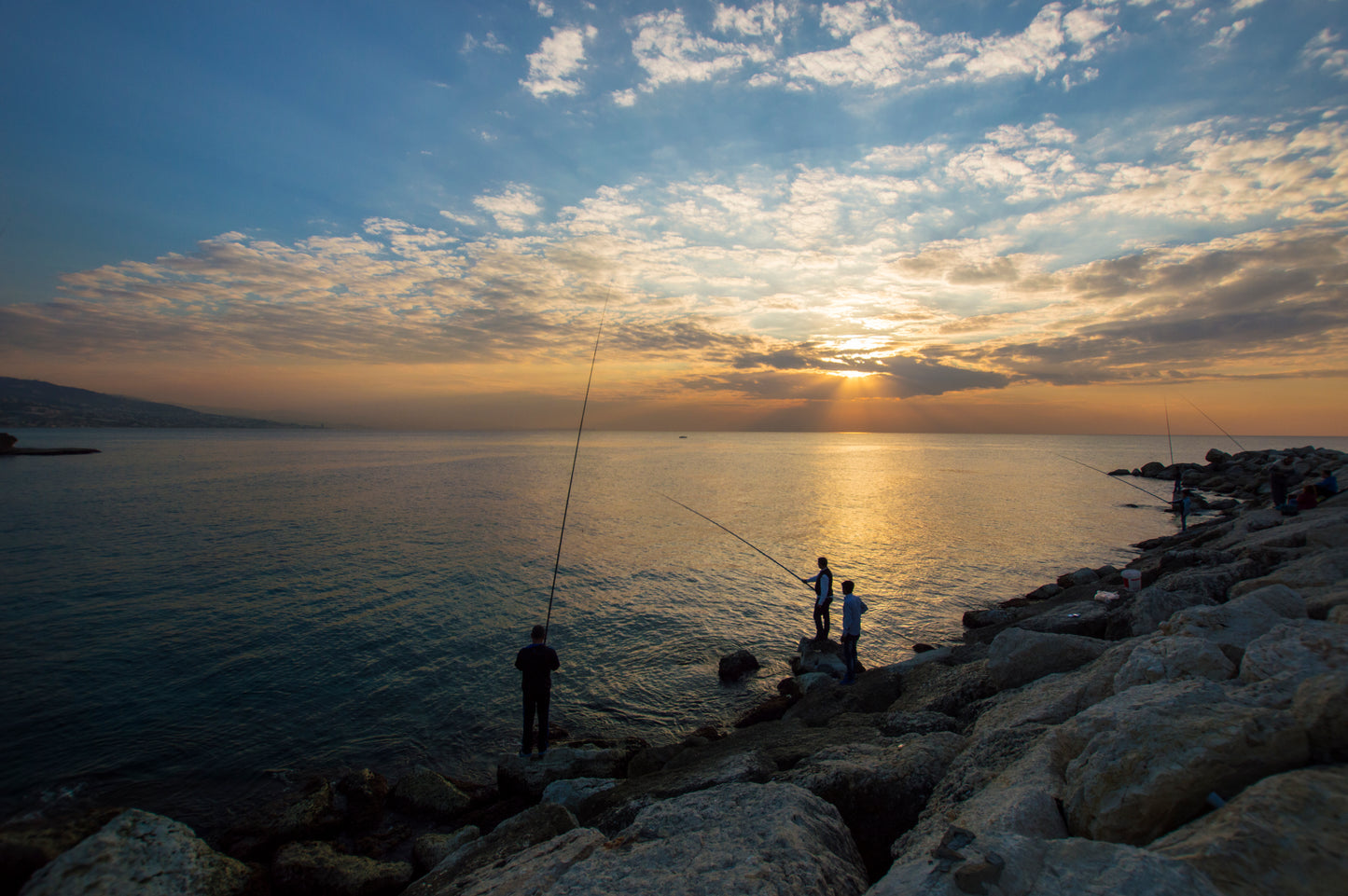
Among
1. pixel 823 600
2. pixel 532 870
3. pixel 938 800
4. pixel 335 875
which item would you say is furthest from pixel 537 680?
pixel 823 600

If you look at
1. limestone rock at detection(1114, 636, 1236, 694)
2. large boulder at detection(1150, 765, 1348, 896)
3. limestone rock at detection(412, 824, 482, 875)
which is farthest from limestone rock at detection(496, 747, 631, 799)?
large boulder at detection(1150, 765, 1348, 896)

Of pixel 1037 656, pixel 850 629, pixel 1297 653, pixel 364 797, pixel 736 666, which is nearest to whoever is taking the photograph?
pixel 1297 653

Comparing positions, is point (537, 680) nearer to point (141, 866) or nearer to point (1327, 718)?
point (141, 866)

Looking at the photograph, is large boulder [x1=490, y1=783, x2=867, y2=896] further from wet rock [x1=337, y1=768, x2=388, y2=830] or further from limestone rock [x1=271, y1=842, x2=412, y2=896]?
wet rock [x1=337, y1=768, x2=388, y2=830]

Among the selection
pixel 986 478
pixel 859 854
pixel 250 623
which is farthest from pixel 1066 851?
pixel 986 478

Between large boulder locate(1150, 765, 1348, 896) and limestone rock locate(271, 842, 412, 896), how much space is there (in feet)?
25.4

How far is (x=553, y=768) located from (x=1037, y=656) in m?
7.64

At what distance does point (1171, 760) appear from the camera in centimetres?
355

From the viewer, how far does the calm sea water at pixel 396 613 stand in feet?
35.8

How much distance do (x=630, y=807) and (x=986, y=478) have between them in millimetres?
74010

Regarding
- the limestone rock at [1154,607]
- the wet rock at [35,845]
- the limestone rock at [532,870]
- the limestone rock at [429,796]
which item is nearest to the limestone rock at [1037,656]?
the limestone rock at [1154,607]

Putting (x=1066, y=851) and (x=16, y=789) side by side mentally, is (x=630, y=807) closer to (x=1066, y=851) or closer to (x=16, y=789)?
(x=1066, y=851)

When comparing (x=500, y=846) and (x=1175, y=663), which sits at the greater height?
(x=1175, y=663)

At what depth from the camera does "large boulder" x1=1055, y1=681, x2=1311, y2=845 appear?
3.41m
